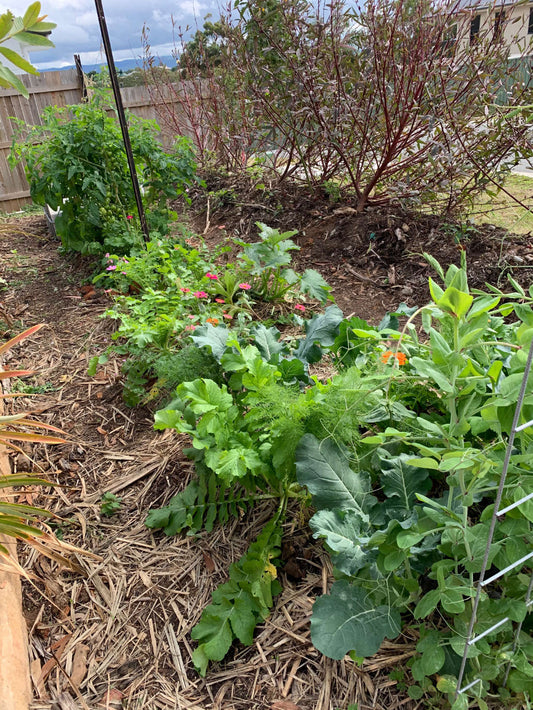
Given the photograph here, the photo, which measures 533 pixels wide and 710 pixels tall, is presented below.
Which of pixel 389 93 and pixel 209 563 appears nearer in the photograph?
pixel 209 563

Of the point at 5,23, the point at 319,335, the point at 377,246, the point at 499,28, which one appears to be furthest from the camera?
the point at 377,246

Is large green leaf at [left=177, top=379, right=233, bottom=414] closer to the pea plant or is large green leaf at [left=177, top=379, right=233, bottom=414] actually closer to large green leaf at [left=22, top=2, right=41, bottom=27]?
the pea plant

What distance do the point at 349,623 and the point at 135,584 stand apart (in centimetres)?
83

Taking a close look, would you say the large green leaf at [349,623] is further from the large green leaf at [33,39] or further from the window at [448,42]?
the window at [448,42]

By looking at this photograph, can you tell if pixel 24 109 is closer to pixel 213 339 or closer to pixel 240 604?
pixel 213 339

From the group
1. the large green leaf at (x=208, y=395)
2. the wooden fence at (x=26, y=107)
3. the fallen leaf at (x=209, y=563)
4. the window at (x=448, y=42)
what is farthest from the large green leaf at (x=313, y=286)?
the wooden fence at (x=26, y=107)

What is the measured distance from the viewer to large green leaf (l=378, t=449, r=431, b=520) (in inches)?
54.1

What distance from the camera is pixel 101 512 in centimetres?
197

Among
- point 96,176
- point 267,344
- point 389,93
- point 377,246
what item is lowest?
point 377,246

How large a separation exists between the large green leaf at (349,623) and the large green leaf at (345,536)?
83 mm

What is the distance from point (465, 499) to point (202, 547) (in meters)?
1.04

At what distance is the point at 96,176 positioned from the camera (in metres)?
3.62

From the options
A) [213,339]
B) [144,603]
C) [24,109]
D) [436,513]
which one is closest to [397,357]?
[436,513]

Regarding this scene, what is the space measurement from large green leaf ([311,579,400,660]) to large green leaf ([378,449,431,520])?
23 cm
